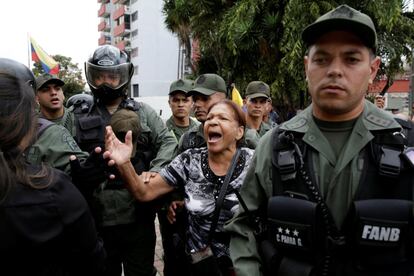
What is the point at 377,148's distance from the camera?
152 cm

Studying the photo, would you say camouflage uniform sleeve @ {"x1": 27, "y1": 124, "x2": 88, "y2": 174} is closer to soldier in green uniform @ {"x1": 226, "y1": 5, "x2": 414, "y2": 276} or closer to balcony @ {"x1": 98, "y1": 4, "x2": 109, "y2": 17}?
soldier in green uniform @ {"x1": 226, "y1": 5, "x2": 414, "y2": 276}

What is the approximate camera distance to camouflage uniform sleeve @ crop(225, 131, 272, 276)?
1.65 m

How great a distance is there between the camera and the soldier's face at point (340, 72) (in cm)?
155

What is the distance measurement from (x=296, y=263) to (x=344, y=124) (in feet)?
2.02

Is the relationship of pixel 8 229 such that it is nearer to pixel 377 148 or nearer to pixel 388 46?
pixel 377 148

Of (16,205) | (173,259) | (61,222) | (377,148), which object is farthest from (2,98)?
(173,259)

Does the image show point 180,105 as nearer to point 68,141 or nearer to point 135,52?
point 68,141

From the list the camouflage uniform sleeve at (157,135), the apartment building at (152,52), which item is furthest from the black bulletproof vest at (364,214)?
the apartment building at (152,52)

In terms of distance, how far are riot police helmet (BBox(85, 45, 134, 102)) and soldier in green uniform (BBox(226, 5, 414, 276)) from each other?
155 cm

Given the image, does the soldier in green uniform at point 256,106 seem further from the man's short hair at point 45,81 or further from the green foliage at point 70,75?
the green foliage at point 70,75

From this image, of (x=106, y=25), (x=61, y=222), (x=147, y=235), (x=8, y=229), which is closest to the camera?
(x=8, y=229)

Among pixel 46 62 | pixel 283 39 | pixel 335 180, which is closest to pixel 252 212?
pixel 335 180

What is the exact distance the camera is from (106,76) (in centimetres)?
286

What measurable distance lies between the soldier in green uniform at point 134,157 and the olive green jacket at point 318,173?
3.73ft
